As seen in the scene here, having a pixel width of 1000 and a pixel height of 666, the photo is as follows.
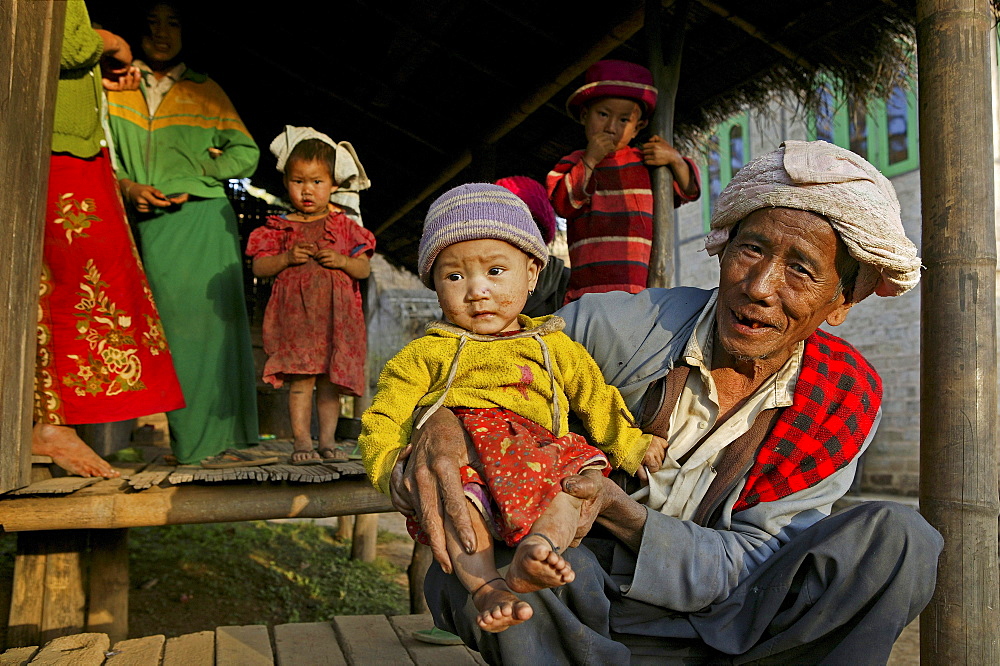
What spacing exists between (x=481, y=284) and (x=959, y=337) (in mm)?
1620

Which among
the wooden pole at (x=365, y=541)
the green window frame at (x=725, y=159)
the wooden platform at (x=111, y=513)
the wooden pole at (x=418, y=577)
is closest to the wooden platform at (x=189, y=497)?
the wooden platform at (x=111, y=513)

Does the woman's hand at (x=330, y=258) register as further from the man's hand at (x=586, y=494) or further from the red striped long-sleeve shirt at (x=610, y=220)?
the man's hand at (x=586, y=494)

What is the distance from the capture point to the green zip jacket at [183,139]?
149 inches

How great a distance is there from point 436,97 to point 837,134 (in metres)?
6.95

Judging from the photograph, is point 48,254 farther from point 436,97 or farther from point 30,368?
point 436,97

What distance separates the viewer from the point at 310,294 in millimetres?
3598

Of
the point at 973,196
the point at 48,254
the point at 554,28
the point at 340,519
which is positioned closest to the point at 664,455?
the point at 973,196

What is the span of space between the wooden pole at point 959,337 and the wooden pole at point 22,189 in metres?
3.01

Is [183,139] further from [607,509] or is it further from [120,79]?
[607,509]

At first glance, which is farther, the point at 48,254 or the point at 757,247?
the point at 48,254

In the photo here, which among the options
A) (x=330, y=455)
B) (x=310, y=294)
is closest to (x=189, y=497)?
(x=330, y=455)

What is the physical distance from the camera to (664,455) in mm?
1877

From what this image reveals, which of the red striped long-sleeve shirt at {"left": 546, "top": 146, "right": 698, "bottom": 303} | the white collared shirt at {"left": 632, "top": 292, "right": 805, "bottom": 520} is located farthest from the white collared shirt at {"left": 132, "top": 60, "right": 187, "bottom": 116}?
the white collared shirt at {"left": 632, "top": 292, "right": 805, "bottom": 520}

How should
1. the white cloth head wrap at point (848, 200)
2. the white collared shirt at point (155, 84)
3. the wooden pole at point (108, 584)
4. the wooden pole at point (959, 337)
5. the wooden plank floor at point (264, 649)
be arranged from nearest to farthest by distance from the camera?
the white cloth head wrap at point (848, 200)
the wooden pole at point (959, 337)
the wooden plank floor at point (264, 649)
the wooden pole at point (108, 584)
the white collared shirt at point (155, 84)
